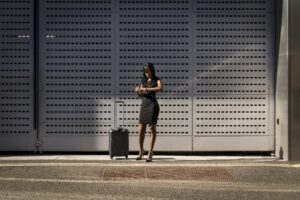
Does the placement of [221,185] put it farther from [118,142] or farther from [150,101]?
[118,142]

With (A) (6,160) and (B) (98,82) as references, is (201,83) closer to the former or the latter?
(B) (98,82)

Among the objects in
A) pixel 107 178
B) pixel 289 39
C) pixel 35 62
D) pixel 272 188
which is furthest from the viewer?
pixel 35 62

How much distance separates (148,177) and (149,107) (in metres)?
2.15

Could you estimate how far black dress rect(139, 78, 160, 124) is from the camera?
12594 millimetres

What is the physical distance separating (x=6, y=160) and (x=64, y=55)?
242 centimetres

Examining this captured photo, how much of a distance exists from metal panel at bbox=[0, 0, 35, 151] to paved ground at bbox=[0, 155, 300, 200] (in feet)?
1.70

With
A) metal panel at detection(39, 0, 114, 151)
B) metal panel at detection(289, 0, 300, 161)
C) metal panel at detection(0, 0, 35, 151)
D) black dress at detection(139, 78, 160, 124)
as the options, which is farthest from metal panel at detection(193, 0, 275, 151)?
metal panel at detection(0, 0, 35, 151)

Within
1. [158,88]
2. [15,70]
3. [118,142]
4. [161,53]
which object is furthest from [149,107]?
[15,70]

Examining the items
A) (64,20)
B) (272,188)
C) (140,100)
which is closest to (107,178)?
(272,188)

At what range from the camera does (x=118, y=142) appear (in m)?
12.9

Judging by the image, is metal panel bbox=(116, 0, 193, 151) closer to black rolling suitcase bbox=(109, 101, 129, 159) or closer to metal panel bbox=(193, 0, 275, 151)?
metal panel bbox=(193, 0, 275, 151)

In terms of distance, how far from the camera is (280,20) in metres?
13.3

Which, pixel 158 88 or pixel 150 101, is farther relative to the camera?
pixel 150 101

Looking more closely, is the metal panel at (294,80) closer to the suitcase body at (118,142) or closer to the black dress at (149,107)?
the black dress at (149,107)
